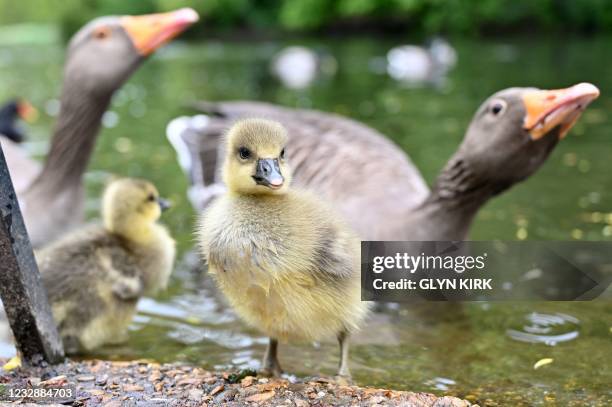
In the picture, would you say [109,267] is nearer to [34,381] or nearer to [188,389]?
[34,381]

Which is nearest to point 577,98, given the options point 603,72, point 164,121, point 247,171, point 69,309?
point 247,171

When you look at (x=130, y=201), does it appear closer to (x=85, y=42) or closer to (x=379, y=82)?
(x=85, y=42)

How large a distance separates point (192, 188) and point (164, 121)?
637cm

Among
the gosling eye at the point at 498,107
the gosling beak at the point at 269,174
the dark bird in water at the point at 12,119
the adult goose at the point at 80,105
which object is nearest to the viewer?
the gosling beak at the point at 269,174

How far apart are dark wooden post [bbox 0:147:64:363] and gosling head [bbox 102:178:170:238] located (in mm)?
874

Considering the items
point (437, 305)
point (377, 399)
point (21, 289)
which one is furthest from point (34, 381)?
point (437, 305)

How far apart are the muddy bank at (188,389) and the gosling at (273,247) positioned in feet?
0.69

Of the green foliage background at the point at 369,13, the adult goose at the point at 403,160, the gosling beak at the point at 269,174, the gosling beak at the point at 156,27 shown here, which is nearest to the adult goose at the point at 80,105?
the gosling beak at the point at 156,27

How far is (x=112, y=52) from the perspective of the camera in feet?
15.0

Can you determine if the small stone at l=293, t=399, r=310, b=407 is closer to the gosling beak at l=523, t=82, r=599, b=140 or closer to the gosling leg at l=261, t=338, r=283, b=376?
the gosling leg at l=261, t=338, r=283, b=376

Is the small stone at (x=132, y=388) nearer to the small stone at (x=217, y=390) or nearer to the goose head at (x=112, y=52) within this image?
the small stone at (x=217, y=390)

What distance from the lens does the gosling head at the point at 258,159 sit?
2527mm

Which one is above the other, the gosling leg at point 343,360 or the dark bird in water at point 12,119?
the dark bird in water at point 12,119

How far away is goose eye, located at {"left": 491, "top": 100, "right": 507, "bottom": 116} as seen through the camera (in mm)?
3793
